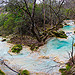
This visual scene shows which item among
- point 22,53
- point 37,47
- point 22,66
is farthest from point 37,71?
point 37,47

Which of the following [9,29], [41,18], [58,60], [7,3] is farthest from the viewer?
[41,18]

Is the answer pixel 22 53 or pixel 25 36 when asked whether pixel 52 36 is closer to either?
pixel 25 36

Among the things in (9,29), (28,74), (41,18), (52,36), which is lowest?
(28,74)

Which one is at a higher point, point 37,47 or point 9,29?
point 9,29

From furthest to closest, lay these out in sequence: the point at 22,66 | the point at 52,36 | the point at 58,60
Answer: the point at 52,36 → the point at 58,60 → the point at 22,66

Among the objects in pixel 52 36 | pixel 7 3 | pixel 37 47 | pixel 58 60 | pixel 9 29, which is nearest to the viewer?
pixel 58 60

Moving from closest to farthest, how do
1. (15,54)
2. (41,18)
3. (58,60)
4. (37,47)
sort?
(58,60) < (15,54) < (37,47) < (41,18)

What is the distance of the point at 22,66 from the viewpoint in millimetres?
5363

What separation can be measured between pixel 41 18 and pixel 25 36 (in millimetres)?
5741

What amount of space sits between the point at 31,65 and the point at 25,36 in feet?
22.3

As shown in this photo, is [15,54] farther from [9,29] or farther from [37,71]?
[9,29]

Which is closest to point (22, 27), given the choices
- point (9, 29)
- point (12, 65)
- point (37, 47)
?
point (9, 29)

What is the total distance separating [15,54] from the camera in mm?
7195

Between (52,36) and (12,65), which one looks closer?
(12,65)
